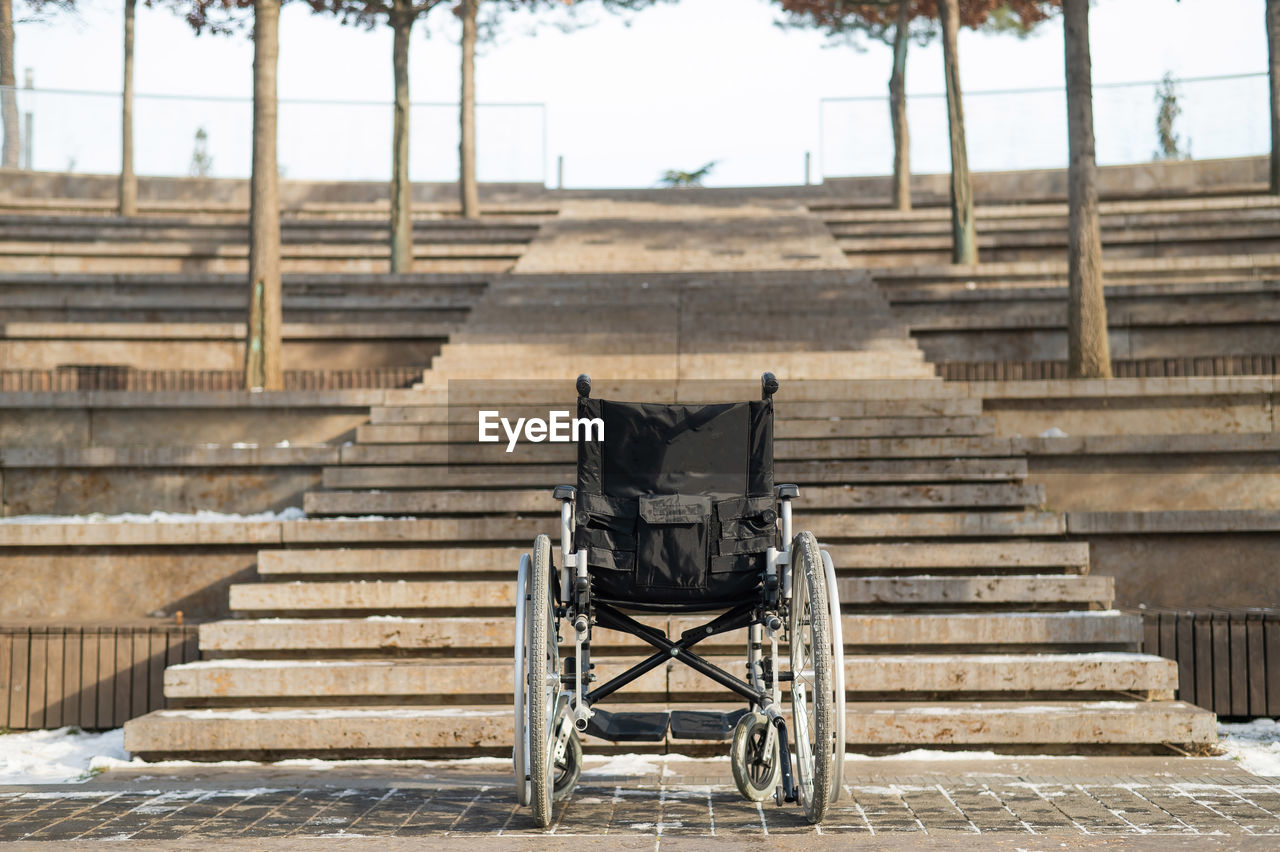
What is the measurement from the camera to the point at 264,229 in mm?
11289

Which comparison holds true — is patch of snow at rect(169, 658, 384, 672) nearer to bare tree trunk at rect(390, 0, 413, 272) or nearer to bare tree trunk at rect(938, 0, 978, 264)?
bare tree trunk at rect(390, 0, 413, 272)

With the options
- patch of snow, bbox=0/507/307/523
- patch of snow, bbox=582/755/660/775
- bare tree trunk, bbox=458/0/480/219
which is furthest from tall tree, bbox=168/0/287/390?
bare tree trunk, bbox=458/0/480/219

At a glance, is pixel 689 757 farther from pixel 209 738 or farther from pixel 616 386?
pixel 616 386

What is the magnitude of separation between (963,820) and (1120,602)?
4.34 metres

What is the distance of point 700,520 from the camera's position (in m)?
4.55

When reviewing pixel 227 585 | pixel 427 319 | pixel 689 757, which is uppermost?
pixel 427 319

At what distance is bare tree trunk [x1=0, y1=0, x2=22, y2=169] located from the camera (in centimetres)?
2138

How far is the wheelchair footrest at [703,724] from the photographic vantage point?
180 inches

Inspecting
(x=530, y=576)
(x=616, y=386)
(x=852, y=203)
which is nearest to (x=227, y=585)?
(x=616, y=386)

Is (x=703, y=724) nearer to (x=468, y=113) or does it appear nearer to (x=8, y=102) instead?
(x=468, y=113)

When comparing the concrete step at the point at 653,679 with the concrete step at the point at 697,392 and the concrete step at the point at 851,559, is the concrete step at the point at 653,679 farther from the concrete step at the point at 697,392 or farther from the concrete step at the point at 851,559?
the concrete step at the point at 697,392

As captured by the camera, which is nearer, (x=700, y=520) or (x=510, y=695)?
(x=700, y=520)

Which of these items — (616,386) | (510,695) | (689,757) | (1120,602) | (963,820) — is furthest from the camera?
(616,386)

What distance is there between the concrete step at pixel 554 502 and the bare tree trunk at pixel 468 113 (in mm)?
13171
